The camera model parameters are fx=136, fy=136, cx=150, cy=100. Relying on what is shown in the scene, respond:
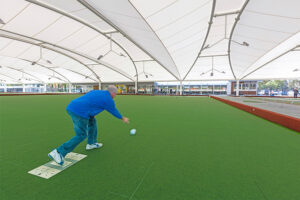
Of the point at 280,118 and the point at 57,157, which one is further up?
the point at 280,118

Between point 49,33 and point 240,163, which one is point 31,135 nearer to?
point 240,163

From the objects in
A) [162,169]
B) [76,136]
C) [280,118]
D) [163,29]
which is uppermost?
[163,29]

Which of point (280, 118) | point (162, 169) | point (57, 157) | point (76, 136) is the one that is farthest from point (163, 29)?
point (57, 157)

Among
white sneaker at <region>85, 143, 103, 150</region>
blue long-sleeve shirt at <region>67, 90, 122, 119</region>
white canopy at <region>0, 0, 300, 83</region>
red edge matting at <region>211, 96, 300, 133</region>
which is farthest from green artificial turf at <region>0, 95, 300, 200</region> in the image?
white canopy at <region>0, 0, 300, 83</region>

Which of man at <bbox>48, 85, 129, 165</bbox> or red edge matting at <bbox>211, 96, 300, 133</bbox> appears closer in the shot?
man at <bbox>48, 85, 129, 165</bbox>

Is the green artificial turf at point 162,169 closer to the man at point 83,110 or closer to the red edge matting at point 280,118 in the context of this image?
the man at point 83,110

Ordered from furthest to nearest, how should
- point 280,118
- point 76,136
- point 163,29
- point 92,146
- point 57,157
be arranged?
point 163,29, point 280,118, point 92,146, point 76,136, point 57,157

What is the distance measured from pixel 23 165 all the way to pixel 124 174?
5.71 feet

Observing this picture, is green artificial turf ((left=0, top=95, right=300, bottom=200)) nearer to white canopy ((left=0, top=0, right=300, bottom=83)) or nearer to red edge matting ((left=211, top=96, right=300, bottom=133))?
A: red edge matting ((left=211, top=96, right=300, bottom=133))

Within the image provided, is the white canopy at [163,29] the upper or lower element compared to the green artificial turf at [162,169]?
upper

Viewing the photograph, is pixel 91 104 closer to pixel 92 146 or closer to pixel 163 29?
pixel 92 146

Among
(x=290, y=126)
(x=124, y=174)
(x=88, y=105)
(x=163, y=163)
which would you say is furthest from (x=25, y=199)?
(x=290, y=126)

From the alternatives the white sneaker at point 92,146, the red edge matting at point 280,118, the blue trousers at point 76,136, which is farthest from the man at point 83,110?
the red edge matting at point 280,118

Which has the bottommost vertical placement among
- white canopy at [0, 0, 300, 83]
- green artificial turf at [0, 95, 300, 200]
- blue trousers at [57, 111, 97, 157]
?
green artificial turf at [0, 95, 300, 200]
